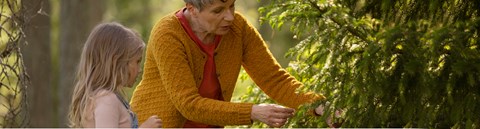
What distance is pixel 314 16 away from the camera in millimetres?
4363

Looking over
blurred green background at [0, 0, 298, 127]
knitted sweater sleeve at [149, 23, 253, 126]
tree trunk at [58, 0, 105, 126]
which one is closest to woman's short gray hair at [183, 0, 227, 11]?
knitted sweater sleeve at [149, 23, 253, 126]

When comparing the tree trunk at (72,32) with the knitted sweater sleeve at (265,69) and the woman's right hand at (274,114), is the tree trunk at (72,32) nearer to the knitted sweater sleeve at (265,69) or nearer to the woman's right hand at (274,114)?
the knitted sweater sleeve at (265,69)

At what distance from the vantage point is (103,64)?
4293mm

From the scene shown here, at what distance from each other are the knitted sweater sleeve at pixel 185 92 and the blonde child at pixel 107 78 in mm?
260

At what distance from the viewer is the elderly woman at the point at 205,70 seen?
456cm

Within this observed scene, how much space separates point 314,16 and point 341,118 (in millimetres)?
477

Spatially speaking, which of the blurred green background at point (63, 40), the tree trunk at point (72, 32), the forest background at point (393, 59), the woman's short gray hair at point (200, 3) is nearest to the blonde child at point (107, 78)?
the woman's short gray hair at point (200, 3)

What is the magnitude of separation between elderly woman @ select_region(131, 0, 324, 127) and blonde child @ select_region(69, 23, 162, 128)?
11.3 inches

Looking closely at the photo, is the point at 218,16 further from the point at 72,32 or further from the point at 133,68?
the point at 72,32

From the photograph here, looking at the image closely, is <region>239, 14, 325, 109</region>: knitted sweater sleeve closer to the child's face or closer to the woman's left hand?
the woman's left hand

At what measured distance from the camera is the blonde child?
423cm

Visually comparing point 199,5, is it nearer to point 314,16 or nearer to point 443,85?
point 314,16

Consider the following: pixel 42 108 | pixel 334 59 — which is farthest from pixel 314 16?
pixel 42 108

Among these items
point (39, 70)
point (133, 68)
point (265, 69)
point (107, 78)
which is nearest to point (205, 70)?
point (265, 69)
